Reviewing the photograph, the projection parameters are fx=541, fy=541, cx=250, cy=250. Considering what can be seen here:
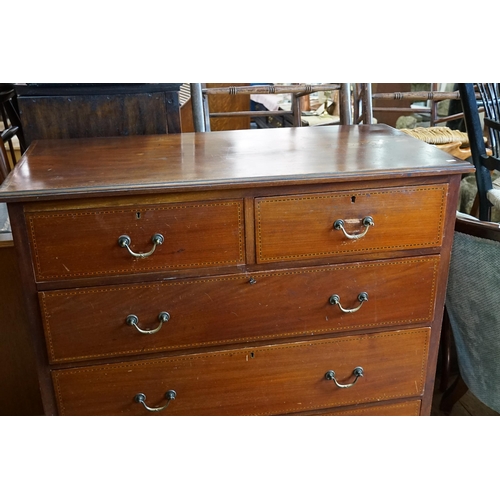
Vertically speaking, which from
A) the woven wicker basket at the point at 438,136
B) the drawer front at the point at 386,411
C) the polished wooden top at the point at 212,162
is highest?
the polished wooden top at the point at 212,162

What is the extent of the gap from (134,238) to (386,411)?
0.94 metres

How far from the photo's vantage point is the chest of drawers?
1.32 metres

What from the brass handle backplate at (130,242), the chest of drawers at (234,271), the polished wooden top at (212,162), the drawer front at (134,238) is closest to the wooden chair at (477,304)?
the chest of drawers at (234,271)

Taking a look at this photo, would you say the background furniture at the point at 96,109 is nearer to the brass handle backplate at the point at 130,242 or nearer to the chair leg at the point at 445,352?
the brass handle backplate at the point at 130,242

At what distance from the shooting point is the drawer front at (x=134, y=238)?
4.25ft

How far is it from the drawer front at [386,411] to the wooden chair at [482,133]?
0.84m

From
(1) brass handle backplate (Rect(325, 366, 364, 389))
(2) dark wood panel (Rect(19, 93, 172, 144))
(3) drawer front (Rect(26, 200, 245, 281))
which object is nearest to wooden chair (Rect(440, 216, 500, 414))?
(1) brass handle backplate (Rect(325, 366, 364, 389))

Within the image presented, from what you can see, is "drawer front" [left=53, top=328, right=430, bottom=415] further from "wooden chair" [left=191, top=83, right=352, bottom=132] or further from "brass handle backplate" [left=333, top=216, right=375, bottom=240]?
"wooden chair" [left=191, top=83, right=352, bottom=132]

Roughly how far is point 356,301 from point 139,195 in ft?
2.18

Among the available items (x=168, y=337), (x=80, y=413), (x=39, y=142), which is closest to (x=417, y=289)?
(x=168, y=337)

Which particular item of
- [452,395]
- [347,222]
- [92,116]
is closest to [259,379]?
[347,222]

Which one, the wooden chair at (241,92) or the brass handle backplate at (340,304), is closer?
the brass handle backplate at (340,304)

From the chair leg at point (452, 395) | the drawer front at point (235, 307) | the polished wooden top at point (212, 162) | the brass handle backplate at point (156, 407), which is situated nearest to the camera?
the polished wooden top at point (212, 162)

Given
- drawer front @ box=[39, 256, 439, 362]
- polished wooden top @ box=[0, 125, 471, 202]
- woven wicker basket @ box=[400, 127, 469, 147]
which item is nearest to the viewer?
polished wooden top @ box=[0, 125, 471, 202]
